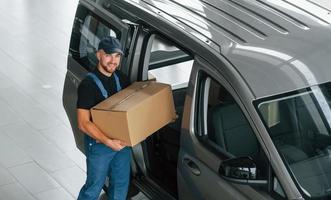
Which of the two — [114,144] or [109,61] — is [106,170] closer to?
[114,144]

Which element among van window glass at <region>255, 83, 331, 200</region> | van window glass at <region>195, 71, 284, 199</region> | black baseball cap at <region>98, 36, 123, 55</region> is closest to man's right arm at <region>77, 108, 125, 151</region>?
black baseball cap at <region>98, 36, 123, 55</region>

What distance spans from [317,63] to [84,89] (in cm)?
153

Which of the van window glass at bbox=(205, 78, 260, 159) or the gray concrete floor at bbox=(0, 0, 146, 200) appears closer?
the van window glass at bbox=(205, 78, 260, 159)

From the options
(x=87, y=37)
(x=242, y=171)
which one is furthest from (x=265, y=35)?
(x=87, y=37)

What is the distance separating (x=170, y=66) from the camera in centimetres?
517

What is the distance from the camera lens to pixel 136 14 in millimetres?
4598

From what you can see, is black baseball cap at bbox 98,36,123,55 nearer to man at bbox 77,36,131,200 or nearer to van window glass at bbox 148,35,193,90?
man at bbox 77,36,131,200

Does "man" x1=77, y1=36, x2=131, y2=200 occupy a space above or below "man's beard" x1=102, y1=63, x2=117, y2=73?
below

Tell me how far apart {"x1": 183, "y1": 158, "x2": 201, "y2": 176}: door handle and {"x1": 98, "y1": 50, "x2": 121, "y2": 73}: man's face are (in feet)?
2.58

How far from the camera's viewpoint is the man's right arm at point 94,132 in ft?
14.2

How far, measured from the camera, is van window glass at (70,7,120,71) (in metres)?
5.07

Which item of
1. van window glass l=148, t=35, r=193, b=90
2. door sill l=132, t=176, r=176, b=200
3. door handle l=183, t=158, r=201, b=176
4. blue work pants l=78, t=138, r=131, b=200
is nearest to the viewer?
door handle l=183, t=158, r=201, b=176

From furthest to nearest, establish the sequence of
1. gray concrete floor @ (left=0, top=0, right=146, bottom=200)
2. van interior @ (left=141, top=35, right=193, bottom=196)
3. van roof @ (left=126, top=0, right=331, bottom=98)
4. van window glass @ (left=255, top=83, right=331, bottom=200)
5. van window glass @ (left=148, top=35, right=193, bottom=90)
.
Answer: gray concrete floor @ (left=0, top=0, right=146, bottom=200) < van window glass @ (left=148, top=35, right=193, bottom=90) < van interior @ (left=141, top=35, right=193, bottom=196) < van roof @ (left=126, top=0, right=331, bottom=98) < van window glass @ (left=255, top=83, right=331, bottom=200)

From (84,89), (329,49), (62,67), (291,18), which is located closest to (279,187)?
(329,49)
